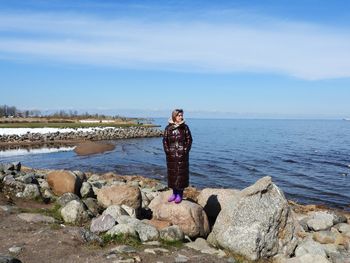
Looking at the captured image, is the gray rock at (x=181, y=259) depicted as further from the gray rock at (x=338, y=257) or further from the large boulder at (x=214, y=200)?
the large boulder at (x=214, y=200)

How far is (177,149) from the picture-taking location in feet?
39.8

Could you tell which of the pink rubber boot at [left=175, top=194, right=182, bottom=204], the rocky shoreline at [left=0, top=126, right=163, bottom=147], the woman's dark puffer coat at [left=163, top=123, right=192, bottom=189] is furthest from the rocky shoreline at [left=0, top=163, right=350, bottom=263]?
the rocky shoreline at [left=0, top=126, right=163, bottom=147]

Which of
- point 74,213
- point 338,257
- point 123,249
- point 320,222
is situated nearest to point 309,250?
point 338,257

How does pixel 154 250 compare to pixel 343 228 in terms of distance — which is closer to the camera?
pixel 154 250

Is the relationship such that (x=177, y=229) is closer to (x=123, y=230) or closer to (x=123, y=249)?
(x=123, y=230)

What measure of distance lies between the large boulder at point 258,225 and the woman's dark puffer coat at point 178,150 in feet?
5.31

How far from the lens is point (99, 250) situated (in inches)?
375

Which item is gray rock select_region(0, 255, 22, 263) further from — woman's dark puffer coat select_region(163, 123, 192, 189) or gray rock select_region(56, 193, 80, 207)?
woman's dark puffer coat select_region(163, 123, 192, 189)

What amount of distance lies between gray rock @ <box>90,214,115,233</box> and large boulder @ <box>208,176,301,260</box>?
2704mm

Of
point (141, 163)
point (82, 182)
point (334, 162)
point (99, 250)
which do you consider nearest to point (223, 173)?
point (141, 163)

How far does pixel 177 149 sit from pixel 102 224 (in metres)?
2.96

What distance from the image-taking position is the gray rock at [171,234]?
10586mm

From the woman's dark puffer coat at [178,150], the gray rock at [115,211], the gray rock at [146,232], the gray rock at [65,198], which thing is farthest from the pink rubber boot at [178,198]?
the gray rock at [65,198]

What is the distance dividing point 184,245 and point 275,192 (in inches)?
113
